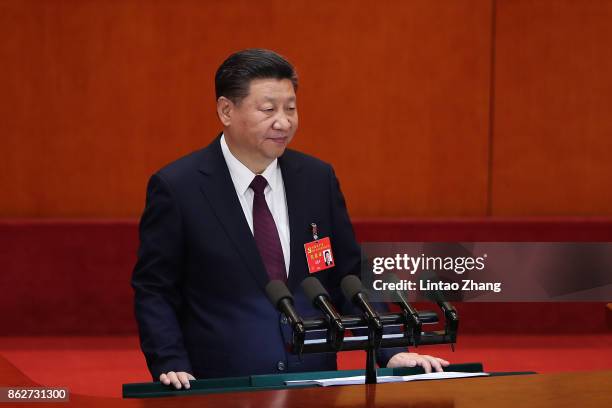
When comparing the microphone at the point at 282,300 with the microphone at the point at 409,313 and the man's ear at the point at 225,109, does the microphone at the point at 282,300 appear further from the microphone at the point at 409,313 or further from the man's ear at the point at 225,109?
the man's ear at the point at 225,109

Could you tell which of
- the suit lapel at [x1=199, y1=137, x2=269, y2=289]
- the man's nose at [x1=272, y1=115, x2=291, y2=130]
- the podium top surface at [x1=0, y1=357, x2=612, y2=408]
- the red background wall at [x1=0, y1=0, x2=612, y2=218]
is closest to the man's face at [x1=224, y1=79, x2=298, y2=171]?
the man's nose at [x1=272, y1=115, x2=291, y2=130]

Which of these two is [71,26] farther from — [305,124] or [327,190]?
[327,190]

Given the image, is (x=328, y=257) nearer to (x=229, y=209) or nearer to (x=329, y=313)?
(x=229, y=209)

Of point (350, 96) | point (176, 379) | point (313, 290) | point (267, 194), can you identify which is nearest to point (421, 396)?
point (313, 290)

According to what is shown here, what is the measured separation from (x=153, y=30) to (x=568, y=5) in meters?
1.86

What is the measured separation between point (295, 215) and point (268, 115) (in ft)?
0.77

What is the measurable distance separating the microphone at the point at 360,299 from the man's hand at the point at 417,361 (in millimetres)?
313

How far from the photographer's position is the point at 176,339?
90.1 inches

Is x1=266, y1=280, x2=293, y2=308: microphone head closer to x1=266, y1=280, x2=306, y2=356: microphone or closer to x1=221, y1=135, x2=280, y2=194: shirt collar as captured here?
x1=266, y1=280, x2=306, y2=356: microphone

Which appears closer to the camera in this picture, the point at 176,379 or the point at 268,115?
the point at 176,379

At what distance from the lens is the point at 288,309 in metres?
1.80

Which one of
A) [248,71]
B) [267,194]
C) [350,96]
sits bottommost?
[267,194]

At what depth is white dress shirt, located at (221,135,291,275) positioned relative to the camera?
240cm

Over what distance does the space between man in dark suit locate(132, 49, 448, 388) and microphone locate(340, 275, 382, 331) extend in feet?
1.43
